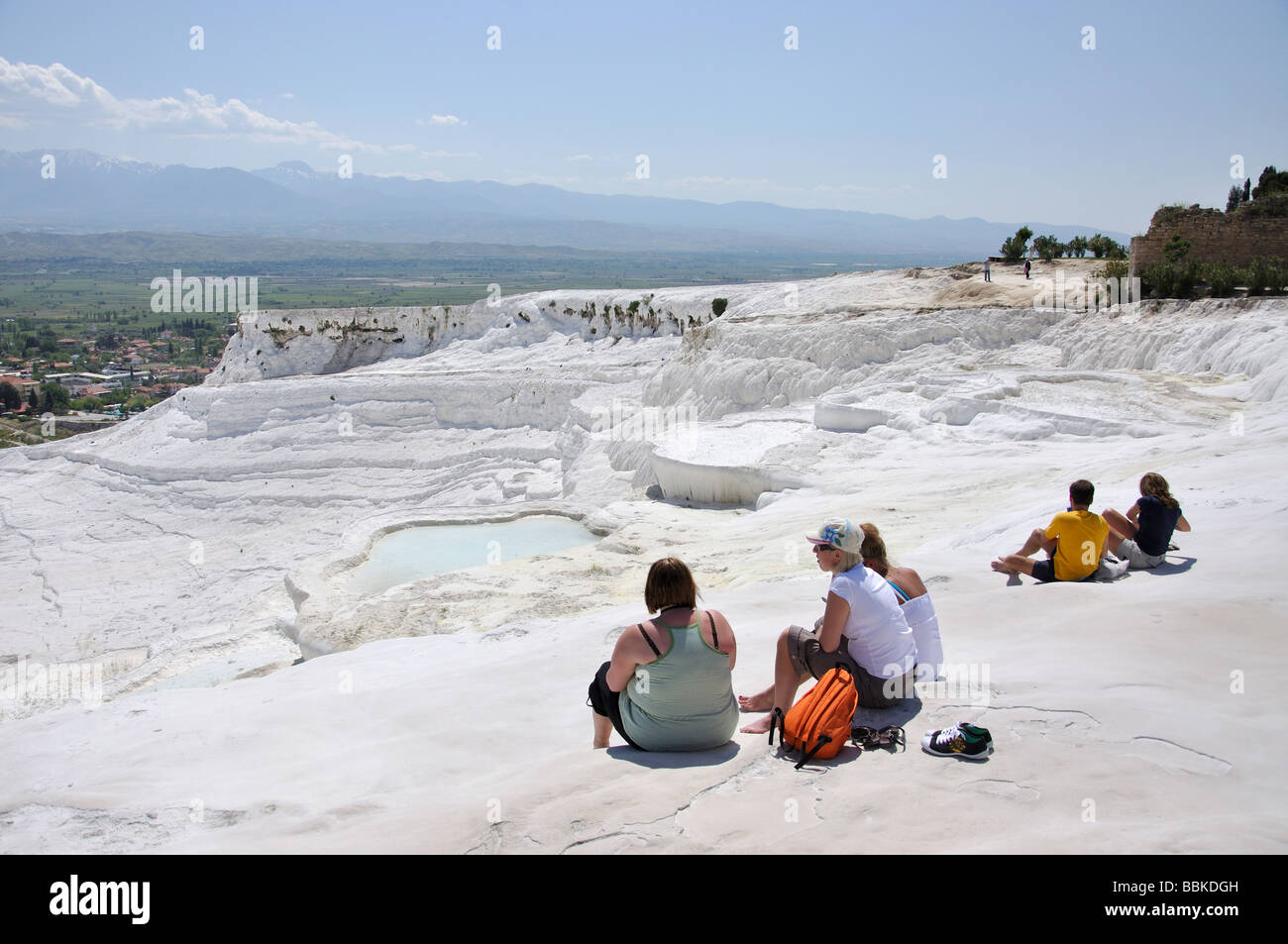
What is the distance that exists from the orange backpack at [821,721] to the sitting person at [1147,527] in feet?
9.10

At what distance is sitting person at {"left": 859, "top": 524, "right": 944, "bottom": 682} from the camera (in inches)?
148

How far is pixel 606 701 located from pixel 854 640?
106 centimetres

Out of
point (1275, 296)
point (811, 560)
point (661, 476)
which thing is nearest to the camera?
point (811, 560)

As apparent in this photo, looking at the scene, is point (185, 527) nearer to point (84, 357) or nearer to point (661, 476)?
point (661, 476)

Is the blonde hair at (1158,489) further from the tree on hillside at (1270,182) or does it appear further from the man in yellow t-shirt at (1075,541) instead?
the tree on hillside at (1270,182)

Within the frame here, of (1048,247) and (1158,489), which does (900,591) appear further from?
(1048,247)

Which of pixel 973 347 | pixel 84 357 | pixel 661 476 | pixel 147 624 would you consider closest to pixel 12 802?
pixel 661 476

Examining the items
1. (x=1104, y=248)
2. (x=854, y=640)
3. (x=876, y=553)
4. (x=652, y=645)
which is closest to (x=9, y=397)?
(x=1104, y=248)

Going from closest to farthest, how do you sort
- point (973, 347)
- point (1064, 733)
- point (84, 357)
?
point (1064, 733), point (973, 347), point (84, 357)

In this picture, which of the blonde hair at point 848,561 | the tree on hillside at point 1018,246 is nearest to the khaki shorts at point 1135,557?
the blonde hair at point 848,561

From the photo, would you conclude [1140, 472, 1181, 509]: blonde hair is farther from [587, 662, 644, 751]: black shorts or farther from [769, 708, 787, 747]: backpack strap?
[587, 662, 644, 751]: black shorts

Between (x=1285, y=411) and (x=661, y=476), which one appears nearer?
(x=1285, y=411)
